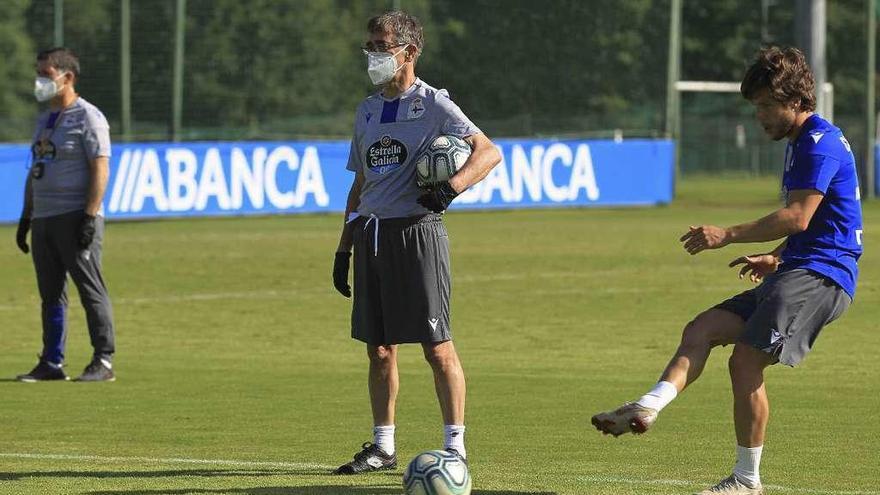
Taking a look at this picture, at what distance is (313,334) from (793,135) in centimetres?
874

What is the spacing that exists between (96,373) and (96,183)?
1334 mm

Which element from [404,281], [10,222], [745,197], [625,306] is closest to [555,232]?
[10,222]

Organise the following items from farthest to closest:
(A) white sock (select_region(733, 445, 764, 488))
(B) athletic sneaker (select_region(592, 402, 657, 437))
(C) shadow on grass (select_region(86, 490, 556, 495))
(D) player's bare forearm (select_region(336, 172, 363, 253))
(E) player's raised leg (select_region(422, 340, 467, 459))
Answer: (D) player's bare forearm (select_region(336, 172, 363, 253)), (E) player's raised leg (select_region(422, 340, 467, 459)), (C) shadow on grass (select_region(86, 490, 556, 495)), (A) white sock (select_region(733, 445, 764, 488)), (B) athletic sneaker (select_region(592, 402, 657, 437))

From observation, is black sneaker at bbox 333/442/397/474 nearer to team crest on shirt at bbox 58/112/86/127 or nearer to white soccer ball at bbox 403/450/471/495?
white soccer ball at bbox 403/450/471/495

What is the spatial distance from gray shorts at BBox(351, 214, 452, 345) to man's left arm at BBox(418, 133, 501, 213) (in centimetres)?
19

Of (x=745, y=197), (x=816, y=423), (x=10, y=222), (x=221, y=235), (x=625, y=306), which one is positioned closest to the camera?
(x=816, y=423)

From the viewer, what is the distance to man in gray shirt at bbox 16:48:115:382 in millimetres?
12656

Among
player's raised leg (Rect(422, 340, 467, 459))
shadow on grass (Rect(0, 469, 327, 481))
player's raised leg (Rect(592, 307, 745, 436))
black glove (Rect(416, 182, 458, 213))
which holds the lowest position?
shadow on grass (Rect(0, 469, 327, 481))

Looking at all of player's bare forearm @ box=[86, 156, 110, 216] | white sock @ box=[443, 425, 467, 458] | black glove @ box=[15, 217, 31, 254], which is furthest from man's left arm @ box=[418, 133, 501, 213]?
black glove @ box=[15, 217, 31, 254]

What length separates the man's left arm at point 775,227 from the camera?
25.0ft

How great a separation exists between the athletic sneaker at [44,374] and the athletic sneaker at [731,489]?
6.32 meters

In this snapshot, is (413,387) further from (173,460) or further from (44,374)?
(173,460)

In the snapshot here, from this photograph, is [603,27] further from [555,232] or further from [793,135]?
[793,135]

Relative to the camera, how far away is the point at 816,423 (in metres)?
10.6
